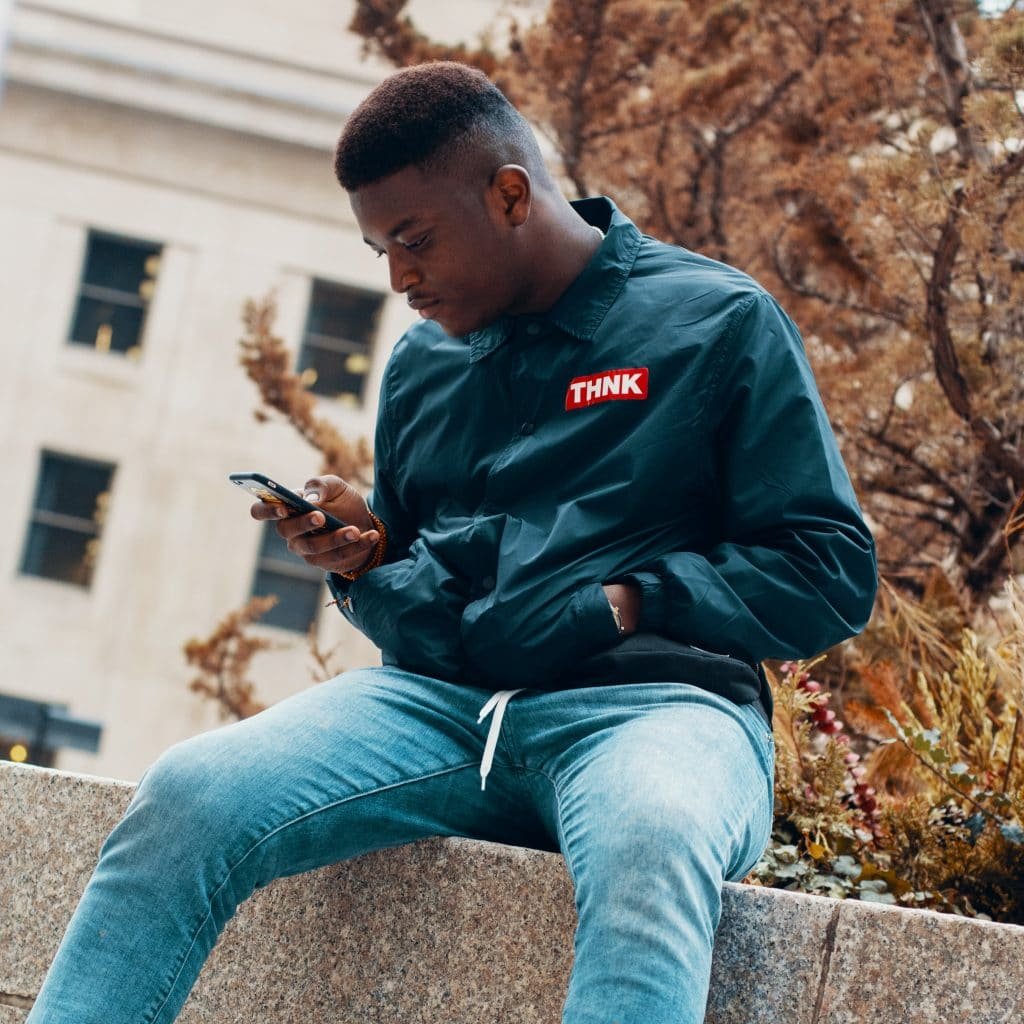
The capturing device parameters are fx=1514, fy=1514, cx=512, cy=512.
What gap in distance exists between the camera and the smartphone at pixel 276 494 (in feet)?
7.59

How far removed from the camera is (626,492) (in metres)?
2.45

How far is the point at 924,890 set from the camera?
3137 millimetres

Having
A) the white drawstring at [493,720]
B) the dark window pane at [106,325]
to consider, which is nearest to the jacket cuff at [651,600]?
the white drawstring at [493,720]

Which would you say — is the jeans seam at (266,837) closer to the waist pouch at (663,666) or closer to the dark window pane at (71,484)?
the waist pouch at (663,666)

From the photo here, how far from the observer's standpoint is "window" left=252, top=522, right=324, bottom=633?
1897 centimetres

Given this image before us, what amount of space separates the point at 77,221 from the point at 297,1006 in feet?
60.0

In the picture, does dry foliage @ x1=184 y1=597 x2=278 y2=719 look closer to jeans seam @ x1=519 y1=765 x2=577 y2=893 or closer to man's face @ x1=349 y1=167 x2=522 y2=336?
man's face @ x1=349 y1=167 x2=522 y2=336

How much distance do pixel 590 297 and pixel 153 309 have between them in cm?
1767

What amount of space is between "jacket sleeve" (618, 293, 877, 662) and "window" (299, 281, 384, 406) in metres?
17.0

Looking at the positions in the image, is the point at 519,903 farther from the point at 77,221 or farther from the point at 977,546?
the point at 77,221

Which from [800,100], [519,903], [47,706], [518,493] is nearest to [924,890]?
[519,903]

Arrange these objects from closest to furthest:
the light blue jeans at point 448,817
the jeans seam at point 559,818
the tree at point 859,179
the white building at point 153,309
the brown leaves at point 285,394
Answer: the light blue jeans at point 448,817
the jeans seam at point 559,818
the tree at point 859,179
the brown leaves at point 285,394
the white building at point 153,309

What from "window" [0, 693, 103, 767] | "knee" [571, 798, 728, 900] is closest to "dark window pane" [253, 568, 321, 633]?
"window" [0, 693, 103, 767]

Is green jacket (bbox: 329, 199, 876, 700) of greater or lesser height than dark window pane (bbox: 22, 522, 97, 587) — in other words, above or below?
above
